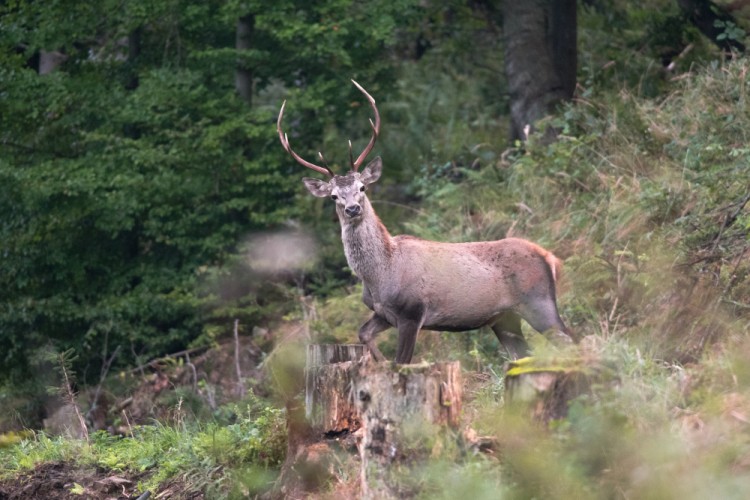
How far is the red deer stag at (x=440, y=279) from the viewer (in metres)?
8.63

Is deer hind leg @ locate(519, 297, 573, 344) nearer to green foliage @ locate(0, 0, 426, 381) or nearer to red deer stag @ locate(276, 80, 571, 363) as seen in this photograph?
red deer stag @ locate(276, 80, 571, 363)

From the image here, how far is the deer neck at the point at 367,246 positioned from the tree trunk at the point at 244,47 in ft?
23.0

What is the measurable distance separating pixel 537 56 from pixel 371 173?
21.0ft

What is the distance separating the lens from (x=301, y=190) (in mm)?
15023

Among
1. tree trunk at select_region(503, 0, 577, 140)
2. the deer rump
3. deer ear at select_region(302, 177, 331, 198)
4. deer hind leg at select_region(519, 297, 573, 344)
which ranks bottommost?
deer hind leg at select_region(519, 297, 573, 344)

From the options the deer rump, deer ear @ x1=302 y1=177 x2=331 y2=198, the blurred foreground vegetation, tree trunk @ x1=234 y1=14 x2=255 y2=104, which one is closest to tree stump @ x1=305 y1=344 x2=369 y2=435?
the deer rump

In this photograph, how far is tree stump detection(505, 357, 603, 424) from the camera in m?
5.89

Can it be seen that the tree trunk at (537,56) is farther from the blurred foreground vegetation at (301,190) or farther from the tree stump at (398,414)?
the tree stump at (398,414)

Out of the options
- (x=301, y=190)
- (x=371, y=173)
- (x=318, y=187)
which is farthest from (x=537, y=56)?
(x=318, y=187)

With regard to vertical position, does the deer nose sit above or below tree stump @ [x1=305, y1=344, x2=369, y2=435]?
above

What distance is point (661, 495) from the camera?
210 inches

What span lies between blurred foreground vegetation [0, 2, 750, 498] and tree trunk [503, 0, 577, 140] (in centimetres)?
44

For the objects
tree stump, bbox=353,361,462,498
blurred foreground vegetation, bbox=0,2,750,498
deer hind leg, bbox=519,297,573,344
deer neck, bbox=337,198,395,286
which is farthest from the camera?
blurred foreground vegetation, bbox=0,2,750,498

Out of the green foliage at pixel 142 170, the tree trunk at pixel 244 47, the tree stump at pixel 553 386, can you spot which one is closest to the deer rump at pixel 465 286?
the tree stump at pixel 553 386
